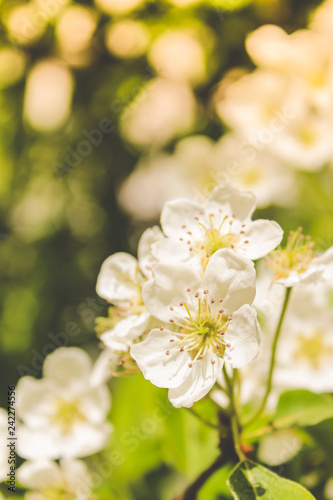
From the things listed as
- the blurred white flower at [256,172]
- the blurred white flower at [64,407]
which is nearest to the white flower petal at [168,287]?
the blurred white flower at [64,407]

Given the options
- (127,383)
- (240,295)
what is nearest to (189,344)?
(240,295)

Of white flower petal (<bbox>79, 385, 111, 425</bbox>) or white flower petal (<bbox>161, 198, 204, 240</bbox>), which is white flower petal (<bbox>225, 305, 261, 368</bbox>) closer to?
white flower petal (<bbox>161, 198, 204, 240</bbox>)

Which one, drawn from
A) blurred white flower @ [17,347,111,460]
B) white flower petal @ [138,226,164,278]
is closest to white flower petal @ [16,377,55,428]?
blurred white flower @ [17,347,111,460]

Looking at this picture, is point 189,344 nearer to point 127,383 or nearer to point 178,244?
point 178,244

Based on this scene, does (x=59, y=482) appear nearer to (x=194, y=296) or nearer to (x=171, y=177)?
(x=194, y=296)

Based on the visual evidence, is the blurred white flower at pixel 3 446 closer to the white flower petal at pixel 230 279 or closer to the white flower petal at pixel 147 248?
the white flower petal at pixel 147 248
